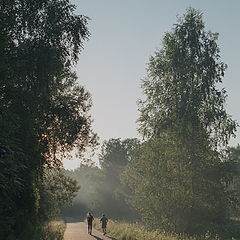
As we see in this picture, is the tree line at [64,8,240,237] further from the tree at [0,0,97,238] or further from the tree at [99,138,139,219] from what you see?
the tree at [99,138,139,219]

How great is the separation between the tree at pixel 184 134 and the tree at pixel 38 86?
376 inches

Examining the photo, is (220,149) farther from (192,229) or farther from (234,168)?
(192,229)

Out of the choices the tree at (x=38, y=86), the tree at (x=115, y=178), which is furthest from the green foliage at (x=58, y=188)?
the tree at (x=115, y=178)

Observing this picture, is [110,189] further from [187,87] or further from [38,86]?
[38,86]

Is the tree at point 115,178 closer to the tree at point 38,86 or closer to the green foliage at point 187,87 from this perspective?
the green foliage at point 187,87

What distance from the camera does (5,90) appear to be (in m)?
14.7

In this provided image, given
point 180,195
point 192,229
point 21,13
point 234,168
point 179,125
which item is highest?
point 21,13

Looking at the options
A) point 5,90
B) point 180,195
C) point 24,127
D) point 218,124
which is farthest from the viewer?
point 218,124

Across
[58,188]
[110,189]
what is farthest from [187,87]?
[110,189]

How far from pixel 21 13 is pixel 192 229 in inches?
749

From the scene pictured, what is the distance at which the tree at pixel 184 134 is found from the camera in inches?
1145

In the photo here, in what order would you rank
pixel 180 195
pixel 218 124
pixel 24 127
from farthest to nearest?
1. pixel 218 124
2. pixel 180 195
3. pixel 24 127

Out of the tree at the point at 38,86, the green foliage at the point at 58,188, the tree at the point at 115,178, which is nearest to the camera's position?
the tree at the point at 38,86

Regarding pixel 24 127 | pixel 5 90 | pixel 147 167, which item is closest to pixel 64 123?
pixel 24 127
